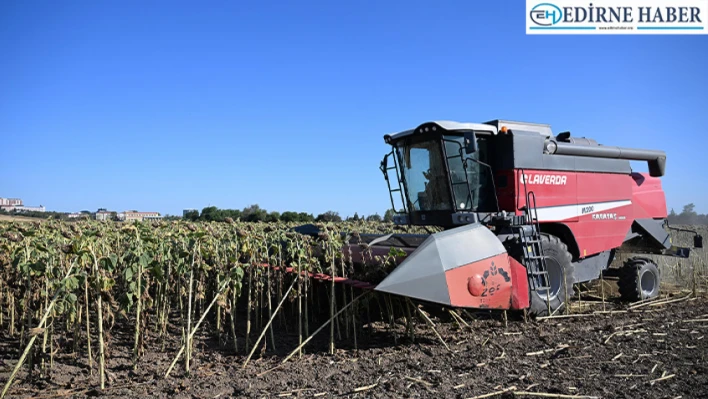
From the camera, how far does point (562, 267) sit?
6.57 metres

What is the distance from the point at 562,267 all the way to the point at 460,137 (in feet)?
6.82

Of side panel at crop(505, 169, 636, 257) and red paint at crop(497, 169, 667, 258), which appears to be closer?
red paint at crop(497, 169, 667, 258)

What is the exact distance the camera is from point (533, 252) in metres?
6.21

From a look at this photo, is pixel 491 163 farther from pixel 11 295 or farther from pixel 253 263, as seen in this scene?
pixel 11 295

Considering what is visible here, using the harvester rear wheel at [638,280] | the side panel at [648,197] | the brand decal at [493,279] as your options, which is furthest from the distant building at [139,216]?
the side panel at [648,197]

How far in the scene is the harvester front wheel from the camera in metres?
6.41

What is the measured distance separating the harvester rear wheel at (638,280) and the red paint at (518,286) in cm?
308

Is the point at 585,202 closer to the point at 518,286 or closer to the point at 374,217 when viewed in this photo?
the point at 518,286

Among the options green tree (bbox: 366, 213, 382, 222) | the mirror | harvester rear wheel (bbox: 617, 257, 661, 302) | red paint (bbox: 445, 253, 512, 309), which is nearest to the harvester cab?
the mirror

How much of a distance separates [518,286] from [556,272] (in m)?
1.45

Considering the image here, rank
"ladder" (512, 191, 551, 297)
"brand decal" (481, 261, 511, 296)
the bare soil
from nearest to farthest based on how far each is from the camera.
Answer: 1. the bare soil
2. "brand decal" (481, 261, 511, 296)
3. "ladder" (512, 191, 551, 297)

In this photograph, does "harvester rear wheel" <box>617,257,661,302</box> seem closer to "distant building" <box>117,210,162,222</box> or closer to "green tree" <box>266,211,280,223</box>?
"distant building" <box>117,210,162,222</box>

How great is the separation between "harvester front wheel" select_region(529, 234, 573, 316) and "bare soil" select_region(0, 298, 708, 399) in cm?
51

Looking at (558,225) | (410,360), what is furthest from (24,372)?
(558,225)
